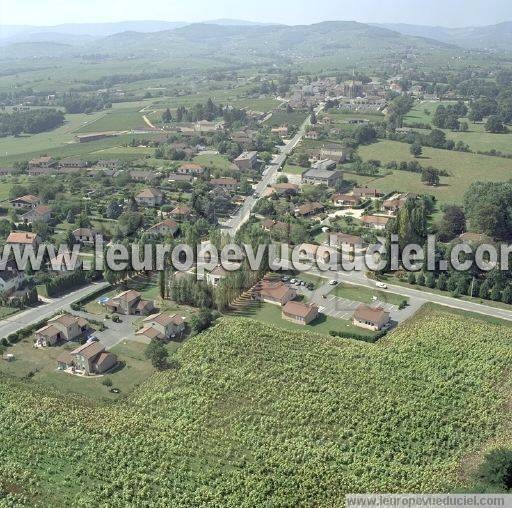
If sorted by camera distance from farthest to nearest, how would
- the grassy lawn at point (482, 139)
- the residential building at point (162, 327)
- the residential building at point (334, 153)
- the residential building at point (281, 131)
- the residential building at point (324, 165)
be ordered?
the residential building at point (281, 131), the grassy lawn at point (482, 139), the residential building at point (334, 153), the residential building at point (324, 165), the residential building at point (162, 327)

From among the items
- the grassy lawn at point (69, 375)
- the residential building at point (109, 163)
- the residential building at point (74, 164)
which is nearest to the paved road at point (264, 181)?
the residential building at point (109, 163)

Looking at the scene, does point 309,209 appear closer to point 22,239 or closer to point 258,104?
point 22,239

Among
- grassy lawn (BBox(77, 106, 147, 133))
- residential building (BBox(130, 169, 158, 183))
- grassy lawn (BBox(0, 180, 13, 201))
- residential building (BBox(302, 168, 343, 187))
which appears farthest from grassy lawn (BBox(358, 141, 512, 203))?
grassy lawn (BBox(77, 106, 147, 133))

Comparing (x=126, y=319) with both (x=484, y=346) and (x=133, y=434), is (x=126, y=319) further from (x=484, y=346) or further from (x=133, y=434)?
(x=484, y=346)

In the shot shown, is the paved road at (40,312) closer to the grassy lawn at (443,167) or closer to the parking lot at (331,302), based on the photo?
the parking lot at (331,302)

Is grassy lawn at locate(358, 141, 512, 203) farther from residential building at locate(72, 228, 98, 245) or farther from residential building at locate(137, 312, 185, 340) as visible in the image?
residential building at locate(137, 312, 185, 340)

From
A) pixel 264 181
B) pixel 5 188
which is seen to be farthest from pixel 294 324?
pixel 5 188
